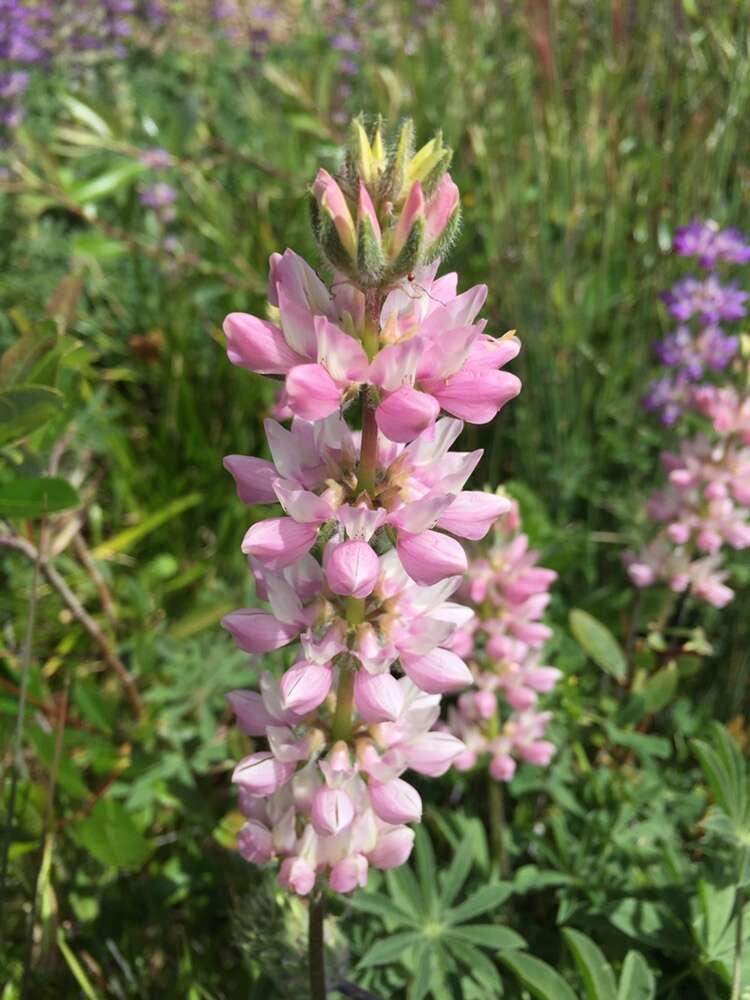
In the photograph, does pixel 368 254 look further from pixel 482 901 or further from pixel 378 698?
pixel 482 901

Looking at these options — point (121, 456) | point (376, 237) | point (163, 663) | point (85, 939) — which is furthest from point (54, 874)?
point (376, 237)

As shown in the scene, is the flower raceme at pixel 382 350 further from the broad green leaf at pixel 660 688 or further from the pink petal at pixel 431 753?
the broad green leaf at pixel 660 688

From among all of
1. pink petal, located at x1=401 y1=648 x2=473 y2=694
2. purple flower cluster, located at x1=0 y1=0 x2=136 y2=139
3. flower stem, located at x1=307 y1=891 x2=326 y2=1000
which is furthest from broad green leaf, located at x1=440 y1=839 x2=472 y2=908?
purple flower cluster, located at x1=0 y1=0 x2=136 y2=139

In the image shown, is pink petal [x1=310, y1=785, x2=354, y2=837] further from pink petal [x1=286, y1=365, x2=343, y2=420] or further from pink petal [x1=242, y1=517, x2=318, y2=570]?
pink petal [x1=286, y1=365, x2=343, y2=420]

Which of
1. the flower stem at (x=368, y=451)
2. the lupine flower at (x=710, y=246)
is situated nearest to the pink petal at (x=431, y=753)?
the flower stem at (x=368, y=451)

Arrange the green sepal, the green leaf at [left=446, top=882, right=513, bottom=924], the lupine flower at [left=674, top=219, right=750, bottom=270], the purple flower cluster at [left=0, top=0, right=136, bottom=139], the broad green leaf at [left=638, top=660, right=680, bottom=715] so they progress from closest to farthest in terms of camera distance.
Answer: the green sepal < the green leaf at [left=446, top=882, right=513, bottom=924] < the broad green leaf at [left=638, top=660, right=680, bottom=715] < the lupine flower at [left=674, top=219, right=750, bottom=270] < the purple flower cluster at [left=0, top=0, right=136, bottom=139]
